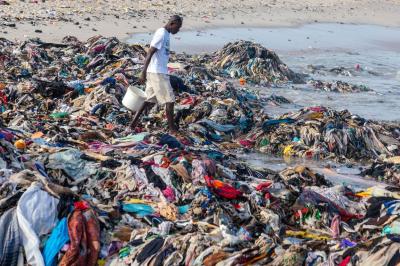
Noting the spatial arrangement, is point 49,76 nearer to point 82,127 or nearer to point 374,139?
point 82,127

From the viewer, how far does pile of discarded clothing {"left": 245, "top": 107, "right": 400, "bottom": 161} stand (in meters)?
9.55

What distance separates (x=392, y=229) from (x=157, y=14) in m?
23.2

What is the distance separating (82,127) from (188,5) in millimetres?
23785

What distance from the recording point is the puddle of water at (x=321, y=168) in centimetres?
828

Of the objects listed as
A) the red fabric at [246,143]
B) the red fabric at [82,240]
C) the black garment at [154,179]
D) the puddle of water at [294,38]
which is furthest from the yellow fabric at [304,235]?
the puddle of water at [294,38]

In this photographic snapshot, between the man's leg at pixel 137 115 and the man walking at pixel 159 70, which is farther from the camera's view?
the man's leg at pixel 137 115

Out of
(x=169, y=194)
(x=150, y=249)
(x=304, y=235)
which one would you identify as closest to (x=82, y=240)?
(x=150, y=249)

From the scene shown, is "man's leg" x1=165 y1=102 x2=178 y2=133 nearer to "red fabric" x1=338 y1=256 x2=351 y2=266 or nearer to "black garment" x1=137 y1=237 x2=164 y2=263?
"black garment" x1=137 y1=237 x2=164 y2=263

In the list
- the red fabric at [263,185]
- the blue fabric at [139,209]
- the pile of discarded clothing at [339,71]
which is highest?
the red fabric at [263,185]

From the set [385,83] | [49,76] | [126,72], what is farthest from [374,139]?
[385,83]

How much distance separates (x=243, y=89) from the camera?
1415 centimetres

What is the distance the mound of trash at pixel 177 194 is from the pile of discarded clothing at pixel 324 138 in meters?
0.02

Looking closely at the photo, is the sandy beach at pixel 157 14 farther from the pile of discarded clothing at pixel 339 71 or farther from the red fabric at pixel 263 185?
the red fabric at pixel 263 185

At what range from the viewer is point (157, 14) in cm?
2742
